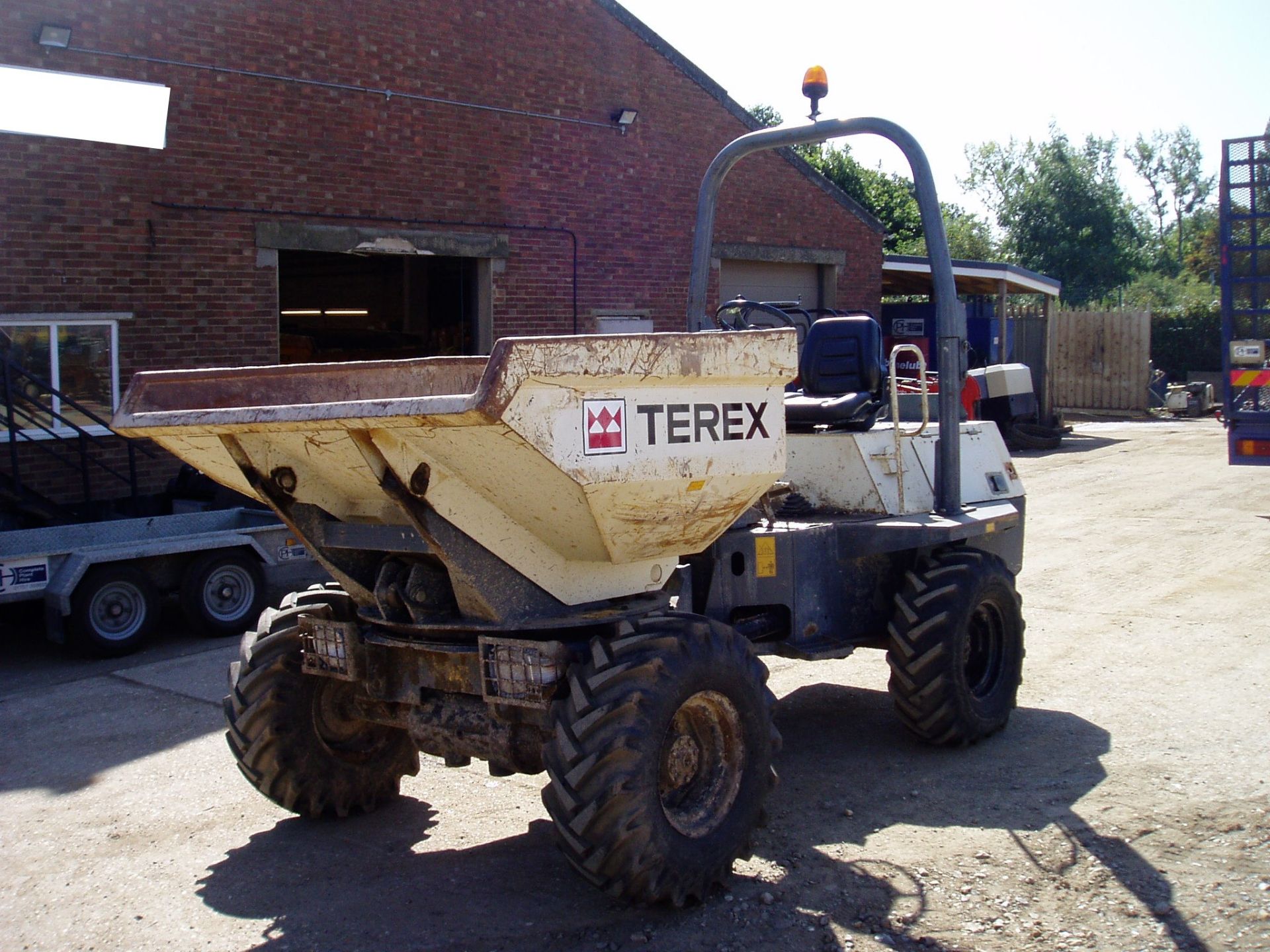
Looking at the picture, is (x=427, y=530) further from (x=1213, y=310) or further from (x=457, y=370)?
(x=1213, y=310)

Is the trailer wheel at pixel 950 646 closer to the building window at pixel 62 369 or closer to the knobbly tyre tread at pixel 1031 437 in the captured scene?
the building window at pixel 62 369

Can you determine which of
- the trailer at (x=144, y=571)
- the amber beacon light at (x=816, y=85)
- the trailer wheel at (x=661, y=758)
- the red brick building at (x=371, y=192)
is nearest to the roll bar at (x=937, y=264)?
the amber beacon light at (x=816, y=85)

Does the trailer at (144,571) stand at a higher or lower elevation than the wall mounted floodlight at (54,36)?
lower

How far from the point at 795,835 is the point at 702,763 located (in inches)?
28.6

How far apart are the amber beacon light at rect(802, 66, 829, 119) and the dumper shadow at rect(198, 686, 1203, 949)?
309cm

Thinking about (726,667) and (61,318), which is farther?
(61,318)

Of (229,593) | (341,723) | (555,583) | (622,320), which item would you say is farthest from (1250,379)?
(341,723)

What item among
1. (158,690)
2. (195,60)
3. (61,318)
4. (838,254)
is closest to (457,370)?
(158,690)

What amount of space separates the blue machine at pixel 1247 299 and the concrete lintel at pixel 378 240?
24.8 ft

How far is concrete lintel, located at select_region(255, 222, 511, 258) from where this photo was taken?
38.5 feet

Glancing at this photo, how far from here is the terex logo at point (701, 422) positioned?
160 inches

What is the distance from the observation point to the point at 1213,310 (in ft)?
104

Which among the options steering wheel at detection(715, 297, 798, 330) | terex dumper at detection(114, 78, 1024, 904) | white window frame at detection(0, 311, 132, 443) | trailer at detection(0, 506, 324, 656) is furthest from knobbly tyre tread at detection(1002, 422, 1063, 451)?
terex dumper at detection(114, 78, 1024, 904)

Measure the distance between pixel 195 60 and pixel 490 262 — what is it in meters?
3.59
